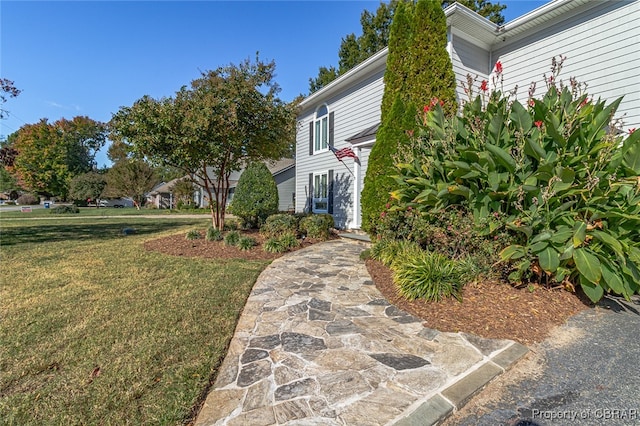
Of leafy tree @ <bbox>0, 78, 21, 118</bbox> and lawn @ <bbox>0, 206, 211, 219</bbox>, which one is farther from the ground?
leafy tree @ <bbox>0, 78, 21, 118</bbox>

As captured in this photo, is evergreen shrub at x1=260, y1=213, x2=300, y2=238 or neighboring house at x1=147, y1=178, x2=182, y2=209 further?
neighboring house at x1=147, y1=178, x2=182, y2=209

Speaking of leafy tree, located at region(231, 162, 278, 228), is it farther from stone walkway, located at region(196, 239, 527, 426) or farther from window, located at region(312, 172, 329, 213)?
stone walkway, located at region(196, 239, 527, 426)

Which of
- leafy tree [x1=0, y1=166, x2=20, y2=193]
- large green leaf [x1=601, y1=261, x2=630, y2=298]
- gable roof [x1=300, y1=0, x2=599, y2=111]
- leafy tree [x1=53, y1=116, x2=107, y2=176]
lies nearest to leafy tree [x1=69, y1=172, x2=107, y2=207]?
leafy tree [x1=53, y1=116, x2=107, y2=176]

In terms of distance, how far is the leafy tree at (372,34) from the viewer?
56.5 feet

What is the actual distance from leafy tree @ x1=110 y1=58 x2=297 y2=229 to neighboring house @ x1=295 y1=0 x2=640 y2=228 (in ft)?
9.55

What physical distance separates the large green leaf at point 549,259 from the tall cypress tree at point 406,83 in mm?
3271

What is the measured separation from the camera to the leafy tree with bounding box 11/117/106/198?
124ft

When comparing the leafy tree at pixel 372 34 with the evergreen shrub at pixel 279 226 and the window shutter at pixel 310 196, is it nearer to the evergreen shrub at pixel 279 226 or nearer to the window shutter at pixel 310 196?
the window shutter at pixel 310 196

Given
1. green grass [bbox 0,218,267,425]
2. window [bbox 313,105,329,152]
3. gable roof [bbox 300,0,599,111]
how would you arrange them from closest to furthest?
green grass [bbox 0,218,267,425] → gable roof [bbox 300,0,599,111] → window [bbox 313,105,329,152]

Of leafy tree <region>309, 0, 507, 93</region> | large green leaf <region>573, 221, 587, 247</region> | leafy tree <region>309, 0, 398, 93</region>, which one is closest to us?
large green leaf <region>573, 221, 587, 247</region>

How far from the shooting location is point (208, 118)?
6688 millimetres

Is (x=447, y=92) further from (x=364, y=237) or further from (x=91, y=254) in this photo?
(x=91, y=254)

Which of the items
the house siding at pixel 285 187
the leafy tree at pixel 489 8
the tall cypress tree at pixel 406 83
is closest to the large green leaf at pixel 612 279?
the tall cypress tree at pixel 406 83

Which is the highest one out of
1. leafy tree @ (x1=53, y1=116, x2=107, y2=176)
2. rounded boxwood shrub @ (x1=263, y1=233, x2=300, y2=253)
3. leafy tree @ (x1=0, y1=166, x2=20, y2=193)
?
leafy tree @ (x1=53, y1=116, x2=107, y2=176)
